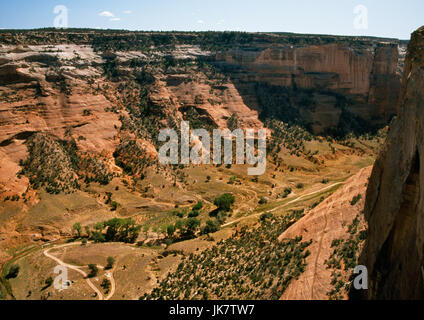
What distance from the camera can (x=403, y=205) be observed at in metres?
12.3

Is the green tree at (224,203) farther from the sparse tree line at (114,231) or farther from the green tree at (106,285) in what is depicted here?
the green tree at (106,285)

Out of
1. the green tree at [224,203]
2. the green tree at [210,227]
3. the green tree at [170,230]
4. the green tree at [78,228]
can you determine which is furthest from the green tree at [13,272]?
the green tree at [224,203]

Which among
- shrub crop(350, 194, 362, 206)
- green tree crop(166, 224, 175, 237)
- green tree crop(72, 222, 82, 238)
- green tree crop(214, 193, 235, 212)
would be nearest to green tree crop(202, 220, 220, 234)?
green tree crop(166, 224, 175, 237)

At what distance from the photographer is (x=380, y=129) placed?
8475 cm

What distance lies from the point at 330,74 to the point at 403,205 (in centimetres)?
8087

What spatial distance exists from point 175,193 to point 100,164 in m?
12.9

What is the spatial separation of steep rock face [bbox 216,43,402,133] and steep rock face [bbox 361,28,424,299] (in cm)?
7145

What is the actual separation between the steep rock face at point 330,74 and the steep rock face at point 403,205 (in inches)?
2813

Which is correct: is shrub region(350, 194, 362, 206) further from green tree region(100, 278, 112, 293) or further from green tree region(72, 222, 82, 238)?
green tree region(72, 222, 82, 238)

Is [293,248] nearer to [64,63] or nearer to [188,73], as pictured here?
[64,63]

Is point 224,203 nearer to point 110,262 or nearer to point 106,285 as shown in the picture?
point 110,262

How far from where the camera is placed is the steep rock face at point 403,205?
10789 mm

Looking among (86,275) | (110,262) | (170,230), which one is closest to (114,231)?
(170,230)

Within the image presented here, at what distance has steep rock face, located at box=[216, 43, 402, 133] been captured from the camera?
278 ft
